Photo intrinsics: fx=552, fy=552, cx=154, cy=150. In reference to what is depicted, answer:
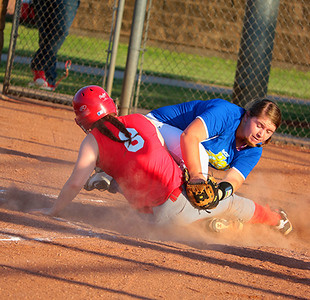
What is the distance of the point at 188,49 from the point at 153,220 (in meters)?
14.3

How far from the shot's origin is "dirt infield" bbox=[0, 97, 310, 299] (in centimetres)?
284

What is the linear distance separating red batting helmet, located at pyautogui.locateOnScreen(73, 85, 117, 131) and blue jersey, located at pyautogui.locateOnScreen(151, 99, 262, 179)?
535 millimetres

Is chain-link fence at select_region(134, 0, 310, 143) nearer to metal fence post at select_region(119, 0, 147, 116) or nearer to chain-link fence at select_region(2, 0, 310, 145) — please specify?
chain-link fence at select_region(2, 0, 310, 145)

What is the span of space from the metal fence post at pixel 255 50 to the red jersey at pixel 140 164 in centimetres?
517

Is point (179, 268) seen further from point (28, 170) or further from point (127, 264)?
point (28, 170)

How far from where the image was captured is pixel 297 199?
5.48 metres

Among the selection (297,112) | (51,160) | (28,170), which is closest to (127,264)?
(28,170)

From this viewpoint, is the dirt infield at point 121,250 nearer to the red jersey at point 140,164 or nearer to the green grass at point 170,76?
the red jersey at point 140,164

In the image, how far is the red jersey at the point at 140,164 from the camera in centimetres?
379

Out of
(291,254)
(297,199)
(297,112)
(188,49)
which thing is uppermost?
(291,254)

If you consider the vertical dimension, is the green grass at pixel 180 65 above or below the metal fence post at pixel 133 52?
below

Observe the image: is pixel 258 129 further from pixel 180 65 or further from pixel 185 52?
pixel 185 52

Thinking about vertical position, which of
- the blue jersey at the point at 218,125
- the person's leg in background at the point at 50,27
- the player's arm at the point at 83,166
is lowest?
the person's leg in background at the point at 50,27

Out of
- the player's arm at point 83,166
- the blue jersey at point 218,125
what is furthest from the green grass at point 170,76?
the player's arm at point 83,166
